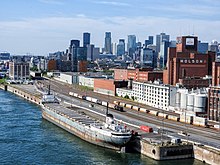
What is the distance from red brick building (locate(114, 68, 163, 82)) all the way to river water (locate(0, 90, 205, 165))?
64.2 ft

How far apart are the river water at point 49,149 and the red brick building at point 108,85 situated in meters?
18.8

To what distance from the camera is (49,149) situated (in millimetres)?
25375

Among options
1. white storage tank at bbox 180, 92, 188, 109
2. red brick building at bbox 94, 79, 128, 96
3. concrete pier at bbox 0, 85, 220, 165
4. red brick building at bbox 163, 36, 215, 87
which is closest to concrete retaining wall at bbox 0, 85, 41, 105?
red brick building at bbox 94, 79, 128, 96

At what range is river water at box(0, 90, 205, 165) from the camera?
75.0ft

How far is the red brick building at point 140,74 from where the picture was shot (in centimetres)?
5088

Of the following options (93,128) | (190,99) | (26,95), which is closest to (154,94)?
(190,99)

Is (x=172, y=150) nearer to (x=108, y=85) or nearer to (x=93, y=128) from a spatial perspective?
(x=93, y=128)

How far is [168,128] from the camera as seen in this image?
1146 inches

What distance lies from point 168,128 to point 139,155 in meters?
5.62

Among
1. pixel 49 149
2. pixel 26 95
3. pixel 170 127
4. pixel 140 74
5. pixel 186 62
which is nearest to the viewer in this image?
pixel 49 149

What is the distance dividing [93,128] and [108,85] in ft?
90.6

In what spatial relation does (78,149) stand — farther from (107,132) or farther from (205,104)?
(205,104)

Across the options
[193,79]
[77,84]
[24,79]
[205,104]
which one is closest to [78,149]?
[205,104]

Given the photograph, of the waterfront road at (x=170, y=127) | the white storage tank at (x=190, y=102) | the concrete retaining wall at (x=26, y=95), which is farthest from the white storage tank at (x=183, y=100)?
the concrete retaining wall at (x=26, y=95)
